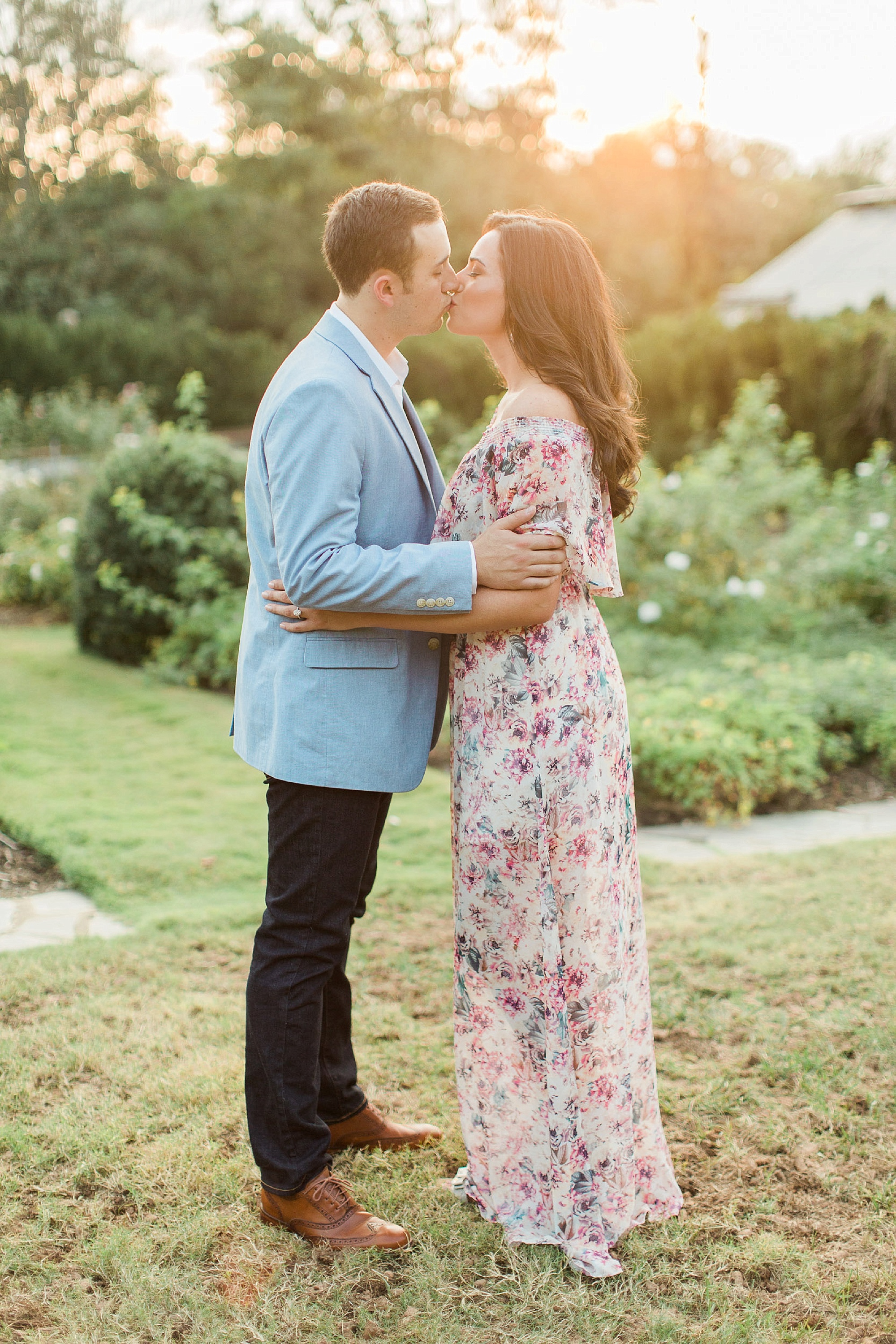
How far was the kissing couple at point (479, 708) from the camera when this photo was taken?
6.81 ft

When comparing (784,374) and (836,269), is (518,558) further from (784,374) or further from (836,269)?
(836,269)

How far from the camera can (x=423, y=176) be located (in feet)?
89.4

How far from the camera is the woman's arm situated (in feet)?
6.76

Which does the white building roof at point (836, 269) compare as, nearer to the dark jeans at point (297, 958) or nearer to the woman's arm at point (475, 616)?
the woman's arm at point (475, 616)

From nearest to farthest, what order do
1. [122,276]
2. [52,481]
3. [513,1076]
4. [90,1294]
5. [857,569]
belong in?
[90,1294], [513,1076], [857,569], [52,481], [122,276]

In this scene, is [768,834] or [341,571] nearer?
[341,571]

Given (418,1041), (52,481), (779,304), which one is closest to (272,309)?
(779,304)

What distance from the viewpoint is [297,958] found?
7.25 ft

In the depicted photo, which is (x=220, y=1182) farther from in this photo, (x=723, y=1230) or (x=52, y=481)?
(x=52, y=481)

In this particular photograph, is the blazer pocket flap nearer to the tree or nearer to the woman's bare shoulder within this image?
the woman's bare shoulder

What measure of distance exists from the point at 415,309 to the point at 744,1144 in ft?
7.04

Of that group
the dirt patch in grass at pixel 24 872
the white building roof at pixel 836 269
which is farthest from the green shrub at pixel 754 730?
the white building roof at pixel 836 269

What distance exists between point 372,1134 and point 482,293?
199cm

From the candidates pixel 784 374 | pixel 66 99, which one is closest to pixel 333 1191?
pixel 784 374
